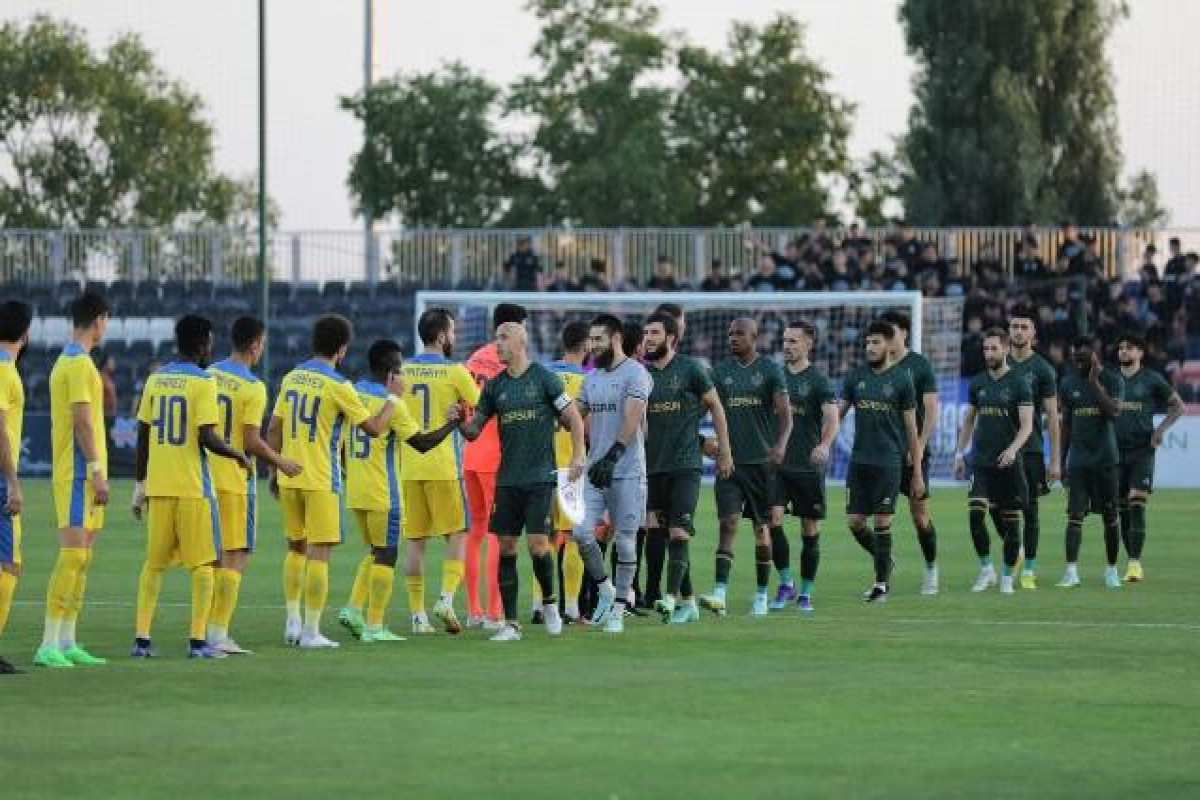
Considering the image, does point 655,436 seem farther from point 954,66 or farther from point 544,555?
point 954,66

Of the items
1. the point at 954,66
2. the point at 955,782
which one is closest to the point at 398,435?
the point at 955,782

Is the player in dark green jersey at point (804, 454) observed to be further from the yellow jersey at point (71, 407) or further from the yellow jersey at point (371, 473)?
the yellow jersey at point (71, 407)

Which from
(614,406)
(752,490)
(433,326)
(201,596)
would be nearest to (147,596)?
(201,596)

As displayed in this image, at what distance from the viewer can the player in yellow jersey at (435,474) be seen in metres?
17.6

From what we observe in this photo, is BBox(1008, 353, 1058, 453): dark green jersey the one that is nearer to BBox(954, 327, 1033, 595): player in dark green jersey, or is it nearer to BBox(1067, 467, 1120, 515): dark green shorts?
BBox(954, 327, 1033, 595): player in dark green jersey

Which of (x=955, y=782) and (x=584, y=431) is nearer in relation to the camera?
(x=955, y=782)

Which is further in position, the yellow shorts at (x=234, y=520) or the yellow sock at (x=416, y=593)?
the yellow sock at (x=416, y=593)

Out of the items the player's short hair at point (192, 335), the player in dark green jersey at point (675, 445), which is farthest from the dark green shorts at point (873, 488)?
the player's short hair at point (192, 335)

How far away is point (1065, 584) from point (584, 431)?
21.3ft

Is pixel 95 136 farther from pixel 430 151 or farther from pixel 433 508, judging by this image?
pixel 433 508

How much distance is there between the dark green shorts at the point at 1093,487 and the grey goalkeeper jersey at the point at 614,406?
669 cm

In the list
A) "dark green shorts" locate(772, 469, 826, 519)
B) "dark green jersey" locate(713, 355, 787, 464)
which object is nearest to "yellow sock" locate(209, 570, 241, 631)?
"dark green jersey" locate(713, 355, 787, 464)

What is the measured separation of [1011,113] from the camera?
67.0 metres

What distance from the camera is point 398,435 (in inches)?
667
